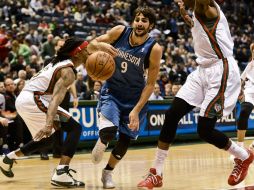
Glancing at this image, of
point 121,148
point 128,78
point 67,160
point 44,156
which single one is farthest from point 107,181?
point 44,156

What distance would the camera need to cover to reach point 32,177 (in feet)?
27.2

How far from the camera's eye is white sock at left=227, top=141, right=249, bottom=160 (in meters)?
6.83

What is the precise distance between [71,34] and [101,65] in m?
14.2

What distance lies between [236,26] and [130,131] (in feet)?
79.6

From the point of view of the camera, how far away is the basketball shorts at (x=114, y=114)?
6.87 meters

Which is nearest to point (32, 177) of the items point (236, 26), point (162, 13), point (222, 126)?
point (222, 126)

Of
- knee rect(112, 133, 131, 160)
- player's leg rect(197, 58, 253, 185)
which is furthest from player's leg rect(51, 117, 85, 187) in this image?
player's leg rect(197, 58, 253, 185)

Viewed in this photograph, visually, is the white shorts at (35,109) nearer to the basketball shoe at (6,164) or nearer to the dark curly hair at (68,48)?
the dark curly hair at (68,48)

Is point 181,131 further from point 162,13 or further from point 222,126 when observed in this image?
point 162,13

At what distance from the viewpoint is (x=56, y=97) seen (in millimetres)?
6992

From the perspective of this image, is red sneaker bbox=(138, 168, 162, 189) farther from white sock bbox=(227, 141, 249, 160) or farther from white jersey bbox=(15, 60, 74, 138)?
white jersey bbox=(15, 60, 74, 138)

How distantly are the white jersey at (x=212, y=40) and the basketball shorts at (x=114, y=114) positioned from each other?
952mm

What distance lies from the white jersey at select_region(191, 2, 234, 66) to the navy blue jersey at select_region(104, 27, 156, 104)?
0.57 meters

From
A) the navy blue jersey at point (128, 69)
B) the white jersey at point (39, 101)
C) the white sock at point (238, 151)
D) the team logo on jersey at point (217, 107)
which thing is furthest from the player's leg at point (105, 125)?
the white sock at point (238, 151)
